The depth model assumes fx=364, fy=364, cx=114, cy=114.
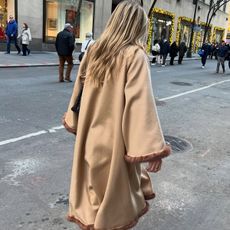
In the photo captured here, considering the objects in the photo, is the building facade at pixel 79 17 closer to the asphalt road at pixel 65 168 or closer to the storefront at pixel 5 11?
the storefront at pixel 5 11

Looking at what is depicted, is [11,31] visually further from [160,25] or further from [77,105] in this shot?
[160,25]

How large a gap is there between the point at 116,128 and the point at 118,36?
0.57 metres

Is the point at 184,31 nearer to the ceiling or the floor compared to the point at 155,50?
nearer to the ceiling

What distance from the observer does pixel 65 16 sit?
2377 cm

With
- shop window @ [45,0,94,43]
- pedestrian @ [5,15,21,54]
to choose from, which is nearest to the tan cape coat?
pedestrian @ [5,15,21,54]

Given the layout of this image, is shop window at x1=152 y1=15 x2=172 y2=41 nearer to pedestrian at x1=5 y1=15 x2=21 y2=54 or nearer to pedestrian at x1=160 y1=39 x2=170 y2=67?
pedestrian at x1=160 y1=39 x2=170 y2=67

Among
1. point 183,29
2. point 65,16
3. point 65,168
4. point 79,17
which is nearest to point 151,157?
point 65,168

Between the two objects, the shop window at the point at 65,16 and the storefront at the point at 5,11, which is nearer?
the storefront at the point at 5,11

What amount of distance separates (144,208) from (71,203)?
0.50 metres

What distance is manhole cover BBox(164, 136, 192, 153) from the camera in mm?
5590

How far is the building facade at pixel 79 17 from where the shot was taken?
66.1ft

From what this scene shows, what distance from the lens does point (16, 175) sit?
4184 mm

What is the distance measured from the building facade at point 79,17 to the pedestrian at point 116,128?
59.7ft

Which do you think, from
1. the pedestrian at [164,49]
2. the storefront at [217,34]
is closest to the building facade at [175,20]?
the storefront at [217,34]
